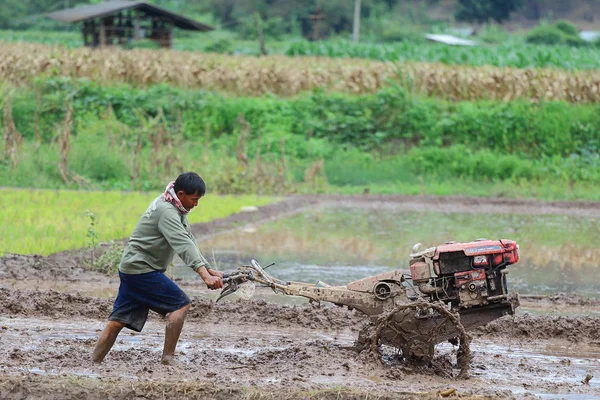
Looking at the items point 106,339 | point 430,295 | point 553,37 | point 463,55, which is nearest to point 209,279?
point 106,339

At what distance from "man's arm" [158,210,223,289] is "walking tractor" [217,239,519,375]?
0.76 feet

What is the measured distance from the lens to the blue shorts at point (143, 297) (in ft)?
21.4

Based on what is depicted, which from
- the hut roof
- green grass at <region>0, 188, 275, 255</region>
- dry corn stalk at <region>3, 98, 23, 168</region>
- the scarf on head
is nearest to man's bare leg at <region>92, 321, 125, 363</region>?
the scarf on head

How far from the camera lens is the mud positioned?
5973 millimetres

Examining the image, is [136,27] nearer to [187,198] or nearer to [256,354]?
[256,354]

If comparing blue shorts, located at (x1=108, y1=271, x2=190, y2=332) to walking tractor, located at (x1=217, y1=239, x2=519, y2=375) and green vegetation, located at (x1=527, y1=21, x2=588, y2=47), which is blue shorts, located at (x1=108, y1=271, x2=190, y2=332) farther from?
green vegetation, located at (x1=527, y1=21, x2=588, y2=47)

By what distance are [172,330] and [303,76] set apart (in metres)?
20.5

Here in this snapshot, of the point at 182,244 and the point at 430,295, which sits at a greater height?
the point at 182,244

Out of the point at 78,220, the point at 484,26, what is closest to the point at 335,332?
the point at 78,220

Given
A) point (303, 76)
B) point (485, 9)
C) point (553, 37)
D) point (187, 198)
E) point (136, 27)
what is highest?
point (485, 9)

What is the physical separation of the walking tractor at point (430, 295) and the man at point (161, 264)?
37cm

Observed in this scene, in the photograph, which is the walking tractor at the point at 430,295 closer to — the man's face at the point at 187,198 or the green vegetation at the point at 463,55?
the man's face at the point at 187,198

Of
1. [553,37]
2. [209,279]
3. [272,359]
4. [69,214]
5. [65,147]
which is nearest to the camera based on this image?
[209,279]

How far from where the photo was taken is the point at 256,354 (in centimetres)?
710
